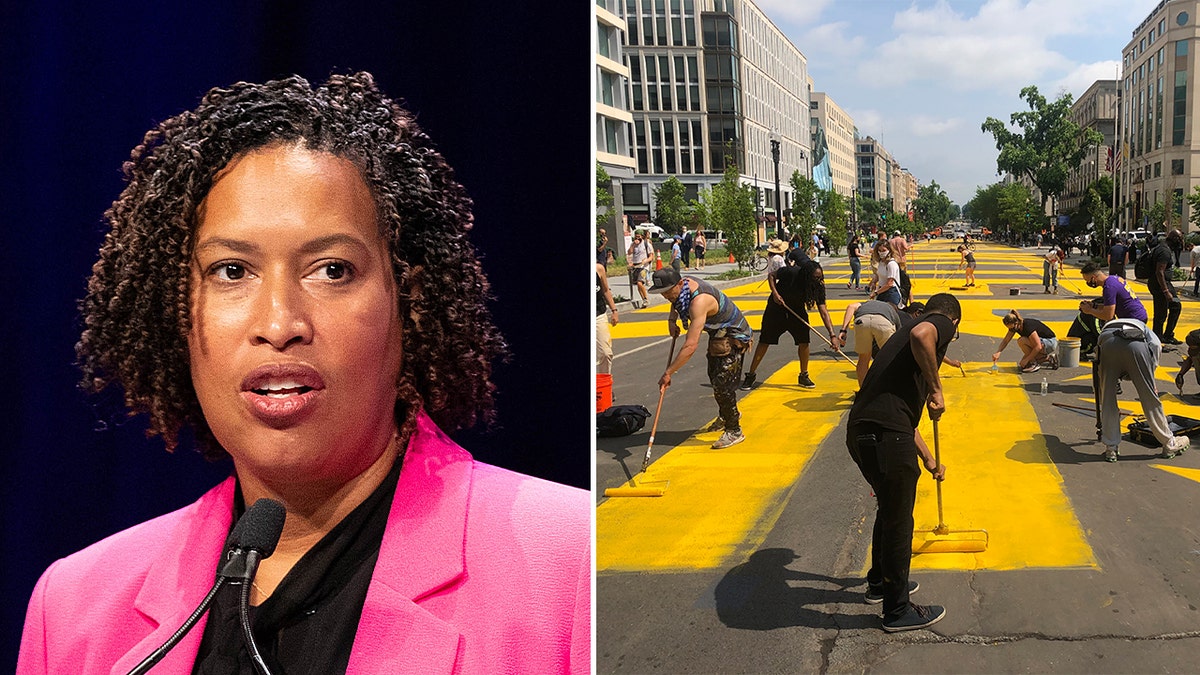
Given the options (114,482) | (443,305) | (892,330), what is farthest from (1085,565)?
(114,482)

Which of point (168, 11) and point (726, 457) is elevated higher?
point (168, 11)

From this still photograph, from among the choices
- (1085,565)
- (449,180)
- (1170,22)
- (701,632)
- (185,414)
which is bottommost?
(701,632)

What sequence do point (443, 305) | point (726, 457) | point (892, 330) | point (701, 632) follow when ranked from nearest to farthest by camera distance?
point (443, 305) < point (701, 632) < point (726, 457) < point (892, 330)

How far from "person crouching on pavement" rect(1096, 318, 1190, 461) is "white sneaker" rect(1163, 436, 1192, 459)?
11 millimetres

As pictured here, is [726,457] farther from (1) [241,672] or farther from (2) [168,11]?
(2) [168,11]

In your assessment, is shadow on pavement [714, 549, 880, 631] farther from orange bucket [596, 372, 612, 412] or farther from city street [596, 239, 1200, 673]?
orange bucket [596, 372, 612, 412]

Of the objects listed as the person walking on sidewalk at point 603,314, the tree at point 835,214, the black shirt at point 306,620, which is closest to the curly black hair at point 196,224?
the black shirt at point 306,620

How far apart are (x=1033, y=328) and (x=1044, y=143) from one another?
0.46 metres

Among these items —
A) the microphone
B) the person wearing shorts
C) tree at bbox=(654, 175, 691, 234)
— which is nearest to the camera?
the microphone

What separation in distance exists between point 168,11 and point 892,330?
6.41ft

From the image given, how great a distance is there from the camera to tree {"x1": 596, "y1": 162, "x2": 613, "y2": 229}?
1854 millimetres

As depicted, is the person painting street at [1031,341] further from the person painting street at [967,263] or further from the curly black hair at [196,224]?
the curly black hair at [196,224]

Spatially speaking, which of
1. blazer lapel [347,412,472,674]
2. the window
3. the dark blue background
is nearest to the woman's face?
blazer lapel [347,412,472,674]

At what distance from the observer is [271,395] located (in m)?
1.20
